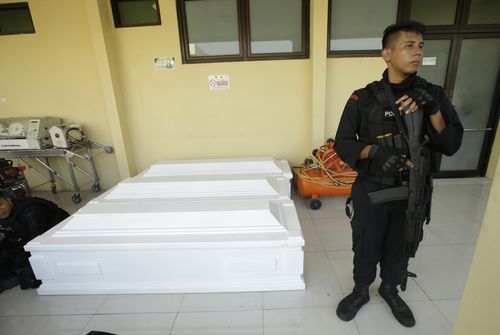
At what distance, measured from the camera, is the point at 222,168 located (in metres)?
2.95

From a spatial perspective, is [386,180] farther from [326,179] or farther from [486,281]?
[326,179]

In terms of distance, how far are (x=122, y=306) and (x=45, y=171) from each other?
313 cm

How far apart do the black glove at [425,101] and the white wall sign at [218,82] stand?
2.53 meters

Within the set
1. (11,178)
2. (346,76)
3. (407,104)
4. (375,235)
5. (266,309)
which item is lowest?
(266,309)

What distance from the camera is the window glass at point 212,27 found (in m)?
3.15

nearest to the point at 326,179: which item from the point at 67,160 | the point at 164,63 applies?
the point at 164,63

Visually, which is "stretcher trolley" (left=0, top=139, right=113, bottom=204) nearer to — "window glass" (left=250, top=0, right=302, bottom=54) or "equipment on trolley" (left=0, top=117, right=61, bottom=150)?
"equipment on trolley" (left=0, top=117, right=61, bottom=150)

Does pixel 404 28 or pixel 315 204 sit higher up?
pixel 404 28

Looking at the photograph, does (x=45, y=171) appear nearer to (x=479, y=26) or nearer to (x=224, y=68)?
(x=224, y=68)

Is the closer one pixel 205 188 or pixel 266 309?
pixel 266 309

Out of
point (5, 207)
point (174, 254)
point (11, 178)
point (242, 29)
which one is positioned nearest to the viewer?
point (174, 254)

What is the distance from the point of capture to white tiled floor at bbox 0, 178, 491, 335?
58.2 inches

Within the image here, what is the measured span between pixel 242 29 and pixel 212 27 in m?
0.39

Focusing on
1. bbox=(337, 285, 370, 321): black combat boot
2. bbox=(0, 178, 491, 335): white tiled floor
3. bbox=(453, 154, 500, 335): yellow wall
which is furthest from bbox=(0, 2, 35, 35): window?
bbox=(453, 154, 500, 335): yellow wall
